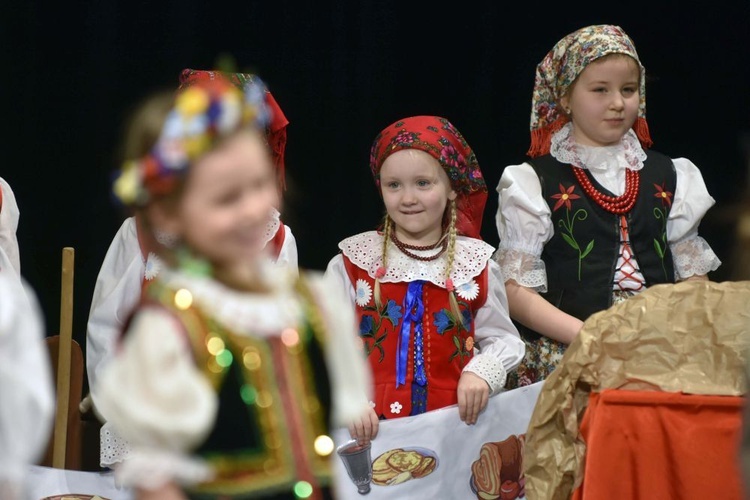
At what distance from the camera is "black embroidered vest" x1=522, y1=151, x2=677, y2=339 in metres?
3.26

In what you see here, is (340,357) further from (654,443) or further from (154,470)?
(654,443)

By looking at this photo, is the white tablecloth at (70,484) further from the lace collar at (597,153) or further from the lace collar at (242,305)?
the lace collar at (597,153)

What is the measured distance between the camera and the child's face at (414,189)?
313cm

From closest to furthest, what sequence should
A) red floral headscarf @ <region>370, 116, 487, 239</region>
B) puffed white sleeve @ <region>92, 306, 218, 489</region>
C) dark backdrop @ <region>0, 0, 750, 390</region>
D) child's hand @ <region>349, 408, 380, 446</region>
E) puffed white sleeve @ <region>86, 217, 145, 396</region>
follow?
1. puffed white sleeve @ <region>92, 306, 218, 489</region>
2. child's hand @ <region>349, 408, 380, 446</region>
3. puffed white sleeve @ <region>86, 217, 145, 396</region>
4. red floral headscarf @ <region>370, 116, 487, 239</region>
5. dark backdrop @ <region>0, 0, 750, 390</region>

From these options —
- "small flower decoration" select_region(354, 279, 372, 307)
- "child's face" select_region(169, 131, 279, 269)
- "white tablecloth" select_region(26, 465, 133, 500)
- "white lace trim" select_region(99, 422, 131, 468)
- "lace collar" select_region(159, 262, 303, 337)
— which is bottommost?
"white tablecloth" select_region(26, 465, 133, 500)

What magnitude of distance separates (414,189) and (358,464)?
734mm

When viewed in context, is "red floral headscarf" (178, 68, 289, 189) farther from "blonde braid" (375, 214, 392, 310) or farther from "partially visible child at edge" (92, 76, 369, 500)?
"partially visible child at edge" (92, 76, 369, 500)

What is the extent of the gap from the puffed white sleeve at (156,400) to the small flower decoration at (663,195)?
75.7 inches

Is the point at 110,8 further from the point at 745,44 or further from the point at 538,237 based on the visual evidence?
the point at 745,44

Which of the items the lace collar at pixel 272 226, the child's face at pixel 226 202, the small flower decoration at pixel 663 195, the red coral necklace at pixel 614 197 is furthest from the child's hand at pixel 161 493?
the small flower decoration at pixel 663 195

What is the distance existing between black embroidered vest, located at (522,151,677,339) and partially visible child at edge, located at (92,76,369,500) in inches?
59.5

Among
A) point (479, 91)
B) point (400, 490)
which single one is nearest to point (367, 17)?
point (479, 91)

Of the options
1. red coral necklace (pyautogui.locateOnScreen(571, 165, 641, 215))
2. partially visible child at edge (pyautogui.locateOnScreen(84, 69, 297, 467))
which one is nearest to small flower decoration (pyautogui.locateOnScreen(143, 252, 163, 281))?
partially visible child at edge (pyautogui.locateOnScreen(84, 69, 297, 467))

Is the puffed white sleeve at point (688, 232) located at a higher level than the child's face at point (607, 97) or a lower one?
lower
